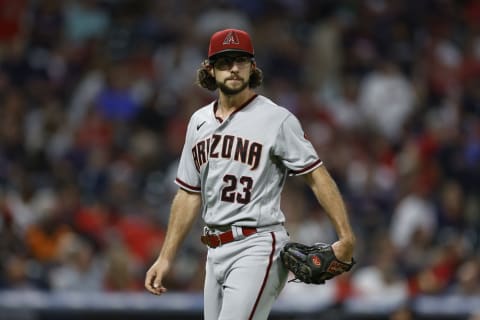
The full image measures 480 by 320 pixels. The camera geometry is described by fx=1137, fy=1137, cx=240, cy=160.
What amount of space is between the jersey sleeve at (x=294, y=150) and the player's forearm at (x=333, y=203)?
0.05m

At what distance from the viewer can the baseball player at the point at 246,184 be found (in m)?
5.05

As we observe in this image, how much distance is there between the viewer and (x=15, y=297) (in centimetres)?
880

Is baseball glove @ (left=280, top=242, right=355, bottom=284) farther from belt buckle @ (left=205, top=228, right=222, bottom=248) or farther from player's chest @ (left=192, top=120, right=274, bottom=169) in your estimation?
player's chest @ (left=192, top=120, right=274, bottom=169)

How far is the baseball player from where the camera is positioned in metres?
5.05

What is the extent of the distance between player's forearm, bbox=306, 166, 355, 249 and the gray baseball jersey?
0.19ft

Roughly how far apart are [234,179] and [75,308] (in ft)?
13.2

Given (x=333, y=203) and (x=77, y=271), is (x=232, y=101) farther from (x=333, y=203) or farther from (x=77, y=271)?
(x=77, y=271)

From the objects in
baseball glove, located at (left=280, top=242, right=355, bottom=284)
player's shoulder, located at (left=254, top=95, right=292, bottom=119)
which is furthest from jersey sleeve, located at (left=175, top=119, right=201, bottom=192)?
baseball glove, located at (left=280, top=242, right=355, bottom=284)

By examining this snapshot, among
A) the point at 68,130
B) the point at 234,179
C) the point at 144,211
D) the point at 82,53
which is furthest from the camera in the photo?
the point at 82,53

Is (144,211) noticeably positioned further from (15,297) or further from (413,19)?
(413,19)

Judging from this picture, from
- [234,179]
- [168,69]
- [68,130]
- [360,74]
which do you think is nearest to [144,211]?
[68,130]

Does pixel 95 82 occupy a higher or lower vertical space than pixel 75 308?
higher

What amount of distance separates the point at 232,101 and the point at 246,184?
1.34 ft

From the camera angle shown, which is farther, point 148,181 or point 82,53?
point 82,53
